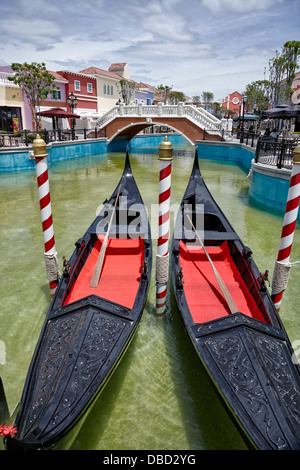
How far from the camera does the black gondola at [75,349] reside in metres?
1.79

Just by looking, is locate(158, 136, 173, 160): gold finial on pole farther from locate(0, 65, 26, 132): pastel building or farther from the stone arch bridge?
locate(0, 65, 26, 132): pastel building

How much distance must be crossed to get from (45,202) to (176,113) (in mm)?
17423

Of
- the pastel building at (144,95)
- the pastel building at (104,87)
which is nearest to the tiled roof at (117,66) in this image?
the pastel building at (144,95)

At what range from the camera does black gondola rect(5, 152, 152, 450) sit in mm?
1786

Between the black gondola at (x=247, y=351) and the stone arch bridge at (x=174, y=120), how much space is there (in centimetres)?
1598

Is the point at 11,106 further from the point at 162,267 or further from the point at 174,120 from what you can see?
the point at 162,267

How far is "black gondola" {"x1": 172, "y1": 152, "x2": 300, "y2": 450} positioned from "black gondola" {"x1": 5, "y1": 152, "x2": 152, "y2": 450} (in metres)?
0.62

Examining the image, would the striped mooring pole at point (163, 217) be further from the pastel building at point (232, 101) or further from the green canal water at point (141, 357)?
the pastel building at point (232, 101)

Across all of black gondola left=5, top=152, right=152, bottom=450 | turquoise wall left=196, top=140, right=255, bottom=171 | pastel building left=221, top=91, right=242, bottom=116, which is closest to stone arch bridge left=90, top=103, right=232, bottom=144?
turquoise wall left=196, top=140, right=255, bottom=171

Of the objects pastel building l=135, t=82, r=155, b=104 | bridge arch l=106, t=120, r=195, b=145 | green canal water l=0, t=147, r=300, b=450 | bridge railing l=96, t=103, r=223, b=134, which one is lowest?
green canal water l=0, t=147, r=300, b=450

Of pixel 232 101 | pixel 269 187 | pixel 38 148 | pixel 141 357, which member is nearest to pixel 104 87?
pixel 269 187

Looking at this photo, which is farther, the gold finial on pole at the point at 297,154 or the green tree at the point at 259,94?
the green tree at the point at 259,94

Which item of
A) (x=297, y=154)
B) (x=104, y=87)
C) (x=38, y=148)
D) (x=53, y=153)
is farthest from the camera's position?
(x=104, y=87)

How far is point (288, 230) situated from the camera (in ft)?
10.6
